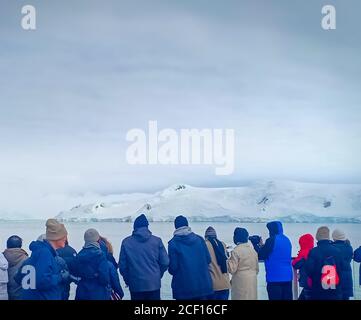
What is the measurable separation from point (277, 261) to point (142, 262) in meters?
0.91

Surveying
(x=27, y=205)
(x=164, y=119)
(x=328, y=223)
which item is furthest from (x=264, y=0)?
(x=27, y=205)

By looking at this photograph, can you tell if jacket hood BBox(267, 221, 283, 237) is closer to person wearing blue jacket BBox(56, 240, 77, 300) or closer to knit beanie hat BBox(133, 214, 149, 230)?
knit beanie hat BBox(133, 214, 149, 230)

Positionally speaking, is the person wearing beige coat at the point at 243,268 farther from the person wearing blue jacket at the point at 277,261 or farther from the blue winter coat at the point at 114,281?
the blue winter coat at the point at 114,281

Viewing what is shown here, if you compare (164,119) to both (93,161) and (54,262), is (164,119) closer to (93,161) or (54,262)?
(93,161)

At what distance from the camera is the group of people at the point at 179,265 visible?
5.32 metres

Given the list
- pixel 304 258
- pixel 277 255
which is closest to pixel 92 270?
pixel 277 255

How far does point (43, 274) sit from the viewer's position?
17.4ft

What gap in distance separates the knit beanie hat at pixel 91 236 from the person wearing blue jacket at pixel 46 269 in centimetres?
15

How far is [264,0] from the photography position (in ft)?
18.3

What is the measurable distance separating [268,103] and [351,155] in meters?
0.64

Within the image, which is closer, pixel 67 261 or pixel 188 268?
pixel 67 261

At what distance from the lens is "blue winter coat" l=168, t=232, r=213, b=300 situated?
17.8ft

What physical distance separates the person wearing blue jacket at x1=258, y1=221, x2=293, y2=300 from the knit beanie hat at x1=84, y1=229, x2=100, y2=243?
3.60 ft

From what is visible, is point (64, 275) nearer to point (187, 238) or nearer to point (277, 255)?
point (187, 238)
